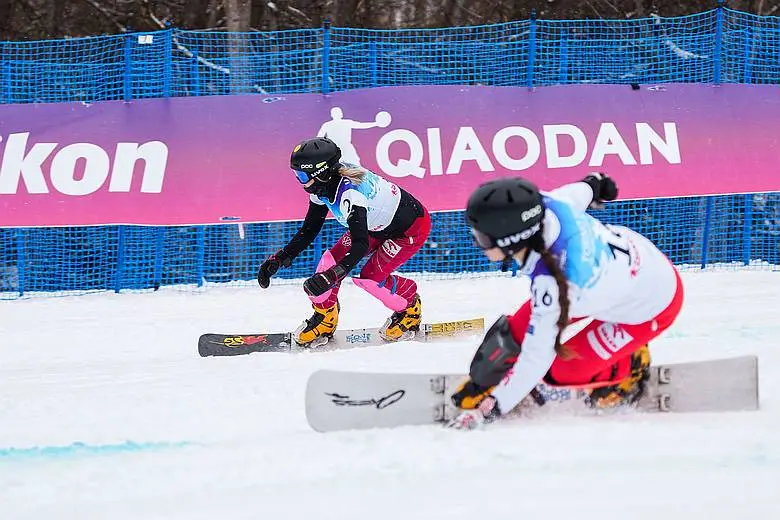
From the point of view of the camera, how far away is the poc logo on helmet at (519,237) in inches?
129

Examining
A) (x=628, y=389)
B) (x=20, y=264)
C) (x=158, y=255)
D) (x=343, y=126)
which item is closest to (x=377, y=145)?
(x=343, y=126)

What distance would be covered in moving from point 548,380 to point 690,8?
439 inches

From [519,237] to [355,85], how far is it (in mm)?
6060

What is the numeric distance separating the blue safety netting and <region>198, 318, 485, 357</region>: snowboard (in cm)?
282

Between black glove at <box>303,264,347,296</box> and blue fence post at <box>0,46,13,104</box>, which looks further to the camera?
blue fence post at <box>0,46,13,104</box>

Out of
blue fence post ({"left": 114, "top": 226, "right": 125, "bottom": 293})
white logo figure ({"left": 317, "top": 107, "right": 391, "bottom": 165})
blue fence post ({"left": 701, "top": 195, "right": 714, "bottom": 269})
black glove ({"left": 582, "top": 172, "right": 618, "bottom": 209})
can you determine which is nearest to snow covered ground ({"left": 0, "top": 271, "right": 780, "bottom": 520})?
A: black glove ({"left": 582, "top": 172, "right": 618, "bottom": 209})

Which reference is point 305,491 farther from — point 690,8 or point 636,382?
point 690,8

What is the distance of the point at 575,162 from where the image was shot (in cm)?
841

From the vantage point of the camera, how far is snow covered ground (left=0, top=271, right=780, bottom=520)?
295 cm

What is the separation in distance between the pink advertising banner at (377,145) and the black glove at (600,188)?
4.27 metres

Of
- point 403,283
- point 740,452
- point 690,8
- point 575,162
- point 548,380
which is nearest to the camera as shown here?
point 740,452

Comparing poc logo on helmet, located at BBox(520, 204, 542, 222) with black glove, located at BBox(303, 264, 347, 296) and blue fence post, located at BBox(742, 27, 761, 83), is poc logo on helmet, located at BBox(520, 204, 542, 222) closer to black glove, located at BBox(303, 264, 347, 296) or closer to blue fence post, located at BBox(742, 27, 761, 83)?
black glove, located at BBox(303, 264, 347, 296)

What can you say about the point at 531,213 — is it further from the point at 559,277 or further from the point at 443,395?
the point at 443,395

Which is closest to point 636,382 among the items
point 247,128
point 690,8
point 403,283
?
point 403,283
